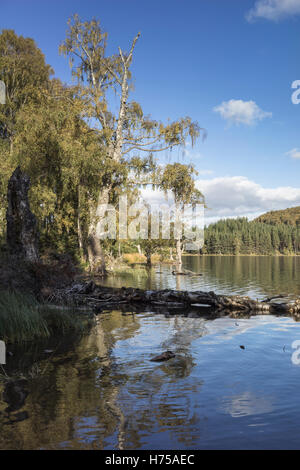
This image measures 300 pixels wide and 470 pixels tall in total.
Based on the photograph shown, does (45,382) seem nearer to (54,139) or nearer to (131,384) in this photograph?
(131,384)

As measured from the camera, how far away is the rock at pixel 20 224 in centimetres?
1388

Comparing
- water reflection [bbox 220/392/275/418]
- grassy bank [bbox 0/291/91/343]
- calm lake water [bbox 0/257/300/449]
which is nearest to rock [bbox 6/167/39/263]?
grassy bank [bbox 0/291/91/343]

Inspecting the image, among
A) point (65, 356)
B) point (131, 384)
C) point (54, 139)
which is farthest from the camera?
point (54, 139)

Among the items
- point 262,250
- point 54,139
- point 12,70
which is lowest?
point 262,250

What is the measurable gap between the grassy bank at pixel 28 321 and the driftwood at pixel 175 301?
267 cm

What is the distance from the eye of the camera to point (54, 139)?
83.4ft

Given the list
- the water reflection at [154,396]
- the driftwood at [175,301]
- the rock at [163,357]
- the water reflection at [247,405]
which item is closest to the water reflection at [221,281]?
the driftwood at [175,301]

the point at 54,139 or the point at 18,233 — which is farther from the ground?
the point at 54,139

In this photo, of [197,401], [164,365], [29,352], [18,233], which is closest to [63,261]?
[18,233]

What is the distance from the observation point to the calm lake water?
4316 millimetres

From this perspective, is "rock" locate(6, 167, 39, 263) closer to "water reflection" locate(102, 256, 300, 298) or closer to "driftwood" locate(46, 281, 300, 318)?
"driftwood" locate(46, 281, 300, 318)

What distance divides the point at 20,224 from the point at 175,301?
729 cm

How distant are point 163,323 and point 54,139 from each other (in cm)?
1840

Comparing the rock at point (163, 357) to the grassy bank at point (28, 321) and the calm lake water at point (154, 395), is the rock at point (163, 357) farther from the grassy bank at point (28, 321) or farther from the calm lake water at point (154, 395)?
the grassy bank at point (28, 321)
